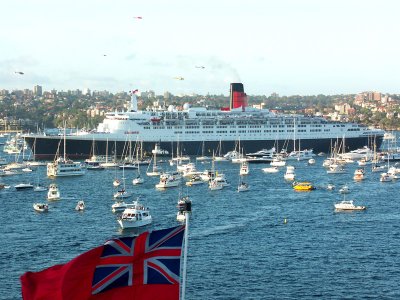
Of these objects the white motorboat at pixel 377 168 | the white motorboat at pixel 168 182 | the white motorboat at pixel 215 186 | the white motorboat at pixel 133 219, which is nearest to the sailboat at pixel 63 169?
the white motorboat at pixel 168 182

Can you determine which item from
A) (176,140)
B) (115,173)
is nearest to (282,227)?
(115,173)

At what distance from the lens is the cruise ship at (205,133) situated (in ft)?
279

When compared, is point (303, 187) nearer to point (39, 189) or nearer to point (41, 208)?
point (39, 189)

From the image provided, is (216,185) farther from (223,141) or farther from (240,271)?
(223,141)

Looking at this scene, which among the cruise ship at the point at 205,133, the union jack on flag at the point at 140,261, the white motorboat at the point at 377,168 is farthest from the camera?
the cruise ship at the point at 205,133

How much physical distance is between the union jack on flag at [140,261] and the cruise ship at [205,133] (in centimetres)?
7373

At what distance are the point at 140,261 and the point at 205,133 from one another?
265ft

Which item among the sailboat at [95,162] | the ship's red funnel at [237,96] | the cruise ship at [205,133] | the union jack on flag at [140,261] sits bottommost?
the sailboat at [95,162]

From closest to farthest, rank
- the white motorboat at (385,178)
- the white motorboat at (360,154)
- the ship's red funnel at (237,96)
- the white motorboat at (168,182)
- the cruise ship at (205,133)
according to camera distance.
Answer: the white motorboat at (168,182) → the white motorboat at (385,178) → the white motorboat at (360,154) → the cruise ship at (205,133) → the ship's red funnel at (237,96)

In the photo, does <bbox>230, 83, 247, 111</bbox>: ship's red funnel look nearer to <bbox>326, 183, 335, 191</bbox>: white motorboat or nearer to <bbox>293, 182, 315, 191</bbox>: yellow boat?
<bbox>326, 183, 335, 191</bbox>: white motorboat

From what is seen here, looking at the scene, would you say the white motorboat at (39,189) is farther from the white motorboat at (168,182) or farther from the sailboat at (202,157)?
the sailboat at (202,157)

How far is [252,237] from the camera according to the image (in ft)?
115

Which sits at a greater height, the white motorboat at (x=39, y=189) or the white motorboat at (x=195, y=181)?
the white motorboat at (x=195, y=181)

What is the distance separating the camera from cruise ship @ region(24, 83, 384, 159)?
279 ft
